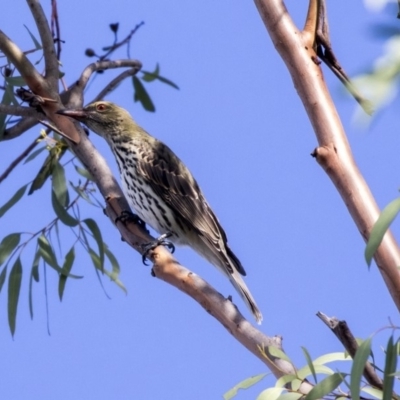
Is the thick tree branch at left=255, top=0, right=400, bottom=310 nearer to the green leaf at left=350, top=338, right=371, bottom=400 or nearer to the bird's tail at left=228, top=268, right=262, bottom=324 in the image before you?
the green leaf at left=350, top=338, right=371, bottom=400

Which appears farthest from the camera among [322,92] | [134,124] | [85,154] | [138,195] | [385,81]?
[134,124]

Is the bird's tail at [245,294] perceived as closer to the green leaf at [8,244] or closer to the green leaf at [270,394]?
the green leaf at [8,244]

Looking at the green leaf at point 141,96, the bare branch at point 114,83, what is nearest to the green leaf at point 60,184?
the bare branch at point 114,83

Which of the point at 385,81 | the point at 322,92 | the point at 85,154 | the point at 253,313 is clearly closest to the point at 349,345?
the point at 322,92

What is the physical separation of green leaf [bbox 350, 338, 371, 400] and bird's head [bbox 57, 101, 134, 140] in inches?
113

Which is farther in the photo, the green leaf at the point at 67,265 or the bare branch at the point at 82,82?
the green leaf at the point at 67,265

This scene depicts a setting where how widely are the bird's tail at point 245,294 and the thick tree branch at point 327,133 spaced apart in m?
1.65

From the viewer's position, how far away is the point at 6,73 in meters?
3.57

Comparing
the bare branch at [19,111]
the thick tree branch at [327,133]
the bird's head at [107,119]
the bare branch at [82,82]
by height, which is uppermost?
the bird's head at [107,119]

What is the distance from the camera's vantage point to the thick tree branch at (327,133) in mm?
1850

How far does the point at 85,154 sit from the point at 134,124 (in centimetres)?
157

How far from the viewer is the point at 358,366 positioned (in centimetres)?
169

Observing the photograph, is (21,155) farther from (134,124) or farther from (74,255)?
(134,124)

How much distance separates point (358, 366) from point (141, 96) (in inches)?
108
